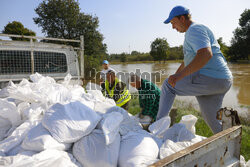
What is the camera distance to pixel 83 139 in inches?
53.5

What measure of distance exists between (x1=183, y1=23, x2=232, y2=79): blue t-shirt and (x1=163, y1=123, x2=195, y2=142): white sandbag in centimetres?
55

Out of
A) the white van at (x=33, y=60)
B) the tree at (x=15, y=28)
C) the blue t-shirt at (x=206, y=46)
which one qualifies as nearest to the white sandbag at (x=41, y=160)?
the blue t-shirt at (x=206, y=46)

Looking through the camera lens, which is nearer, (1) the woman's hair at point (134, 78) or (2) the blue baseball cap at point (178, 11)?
(2) the blue baseball cap at point (178, 11)

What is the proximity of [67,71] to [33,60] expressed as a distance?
2.33ft

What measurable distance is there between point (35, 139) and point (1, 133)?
0.70 metres

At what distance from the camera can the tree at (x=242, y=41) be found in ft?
104

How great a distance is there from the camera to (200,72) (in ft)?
5.45

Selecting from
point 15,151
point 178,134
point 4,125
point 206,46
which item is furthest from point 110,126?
point 4,125

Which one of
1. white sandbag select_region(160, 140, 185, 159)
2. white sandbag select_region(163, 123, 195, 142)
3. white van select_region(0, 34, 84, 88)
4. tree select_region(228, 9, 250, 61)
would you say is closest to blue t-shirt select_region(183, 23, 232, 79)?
white sandbag select_region(163, 123, 195, 142)

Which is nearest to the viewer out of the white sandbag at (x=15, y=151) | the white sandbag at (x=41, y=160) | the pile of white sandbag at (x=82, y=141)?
the white sandbag at (x=41, y=160)

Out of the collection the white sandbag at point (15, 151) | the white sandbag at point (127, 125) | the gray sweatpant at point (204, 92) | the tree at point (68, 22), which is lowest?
the white sandbag at point (15, 151)

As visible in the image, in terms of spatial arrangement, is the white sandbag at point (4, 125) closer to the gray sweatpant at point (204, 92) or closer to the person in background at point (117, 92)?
the gray sweatpant at point (204, 92)

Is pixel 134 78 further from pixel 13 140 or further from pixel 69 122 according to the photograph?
pixel 13 140

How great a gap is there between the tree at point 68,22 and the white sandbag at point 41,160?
44.2 feet
